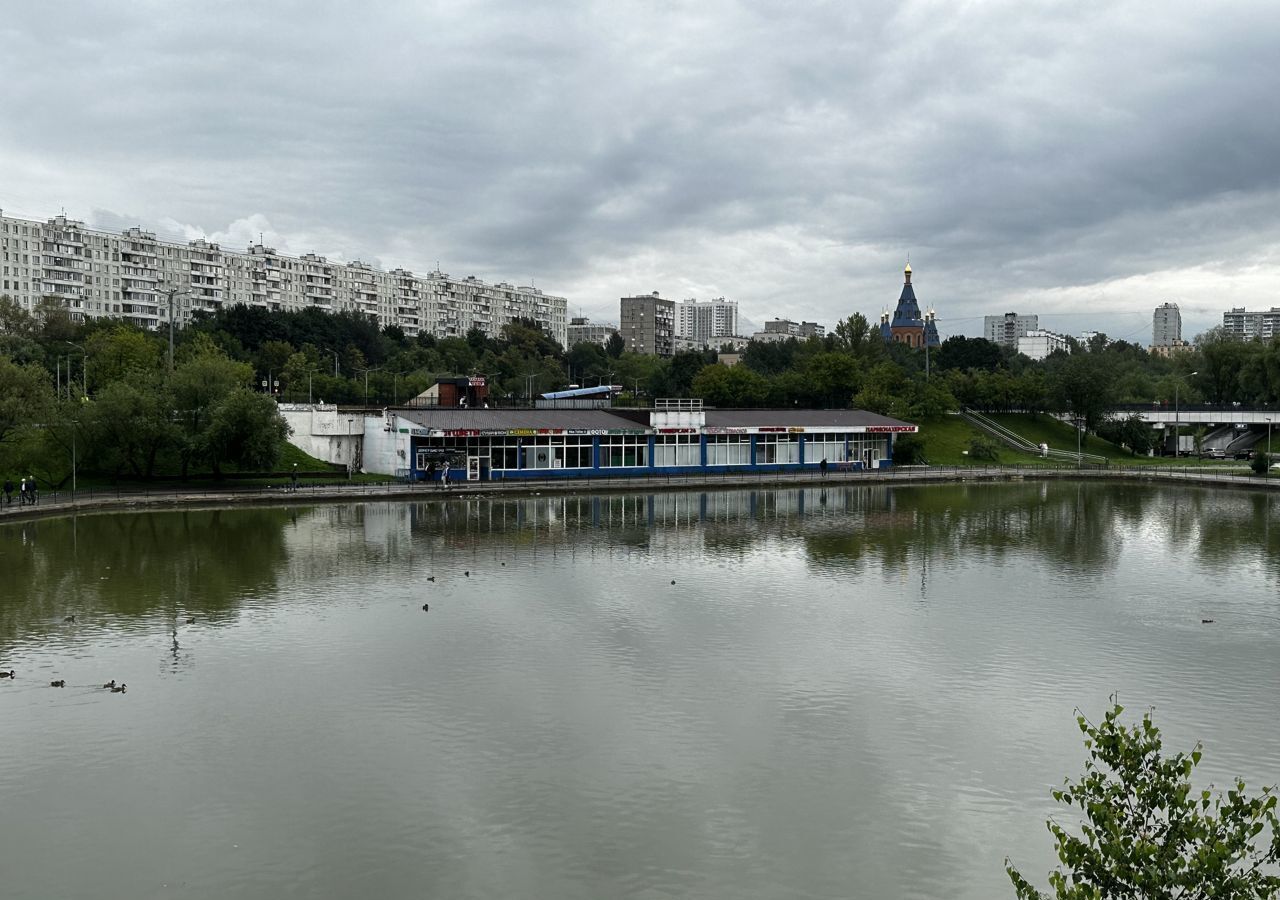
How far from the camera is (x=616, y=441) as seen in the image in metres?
65.3

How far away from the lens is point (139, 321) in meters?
119

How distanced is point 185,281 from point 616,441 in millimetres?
83526

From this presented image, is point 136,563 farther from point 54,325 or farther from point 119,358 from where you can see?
point 54,325

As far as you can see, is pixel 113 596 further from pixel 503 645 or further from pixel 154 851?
pixel 154 851

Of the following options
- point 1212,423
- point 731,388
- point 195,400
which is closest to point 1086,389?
point 1212,423

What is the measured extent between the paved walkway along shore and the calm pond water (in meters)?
10.0

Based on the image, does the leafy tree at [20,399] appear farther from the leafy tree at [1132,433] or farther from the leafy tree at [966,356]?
the leafy tree at [966,356]

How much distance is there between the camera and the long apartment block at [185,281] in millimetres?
110000

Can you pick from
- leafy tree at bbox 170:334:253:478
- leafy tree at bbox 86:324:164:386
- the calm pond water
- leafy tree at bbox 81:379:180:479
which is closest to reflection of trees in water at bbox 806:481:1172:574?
the calm pond water

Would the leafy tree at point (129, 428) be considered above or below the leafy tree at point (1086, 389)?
below

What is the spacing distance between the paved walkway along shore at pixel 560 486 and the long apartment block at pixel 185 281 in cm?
4204

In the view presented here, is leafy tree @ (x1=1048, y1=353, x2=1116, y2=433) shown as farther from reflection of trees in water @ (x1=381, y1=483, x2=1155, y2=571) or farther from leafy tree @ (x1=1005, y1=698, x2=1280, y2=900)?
leafy tree @ (x1=1005, y1=698, x2=1280, y2=900)

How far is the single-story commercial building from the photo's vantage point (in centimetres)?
5888

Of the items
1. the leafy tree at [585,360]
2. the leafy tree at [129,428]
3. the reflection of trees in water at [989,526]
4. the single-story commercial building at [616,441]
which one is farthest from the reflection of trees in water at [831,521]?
the leafy tree at [585,360]
